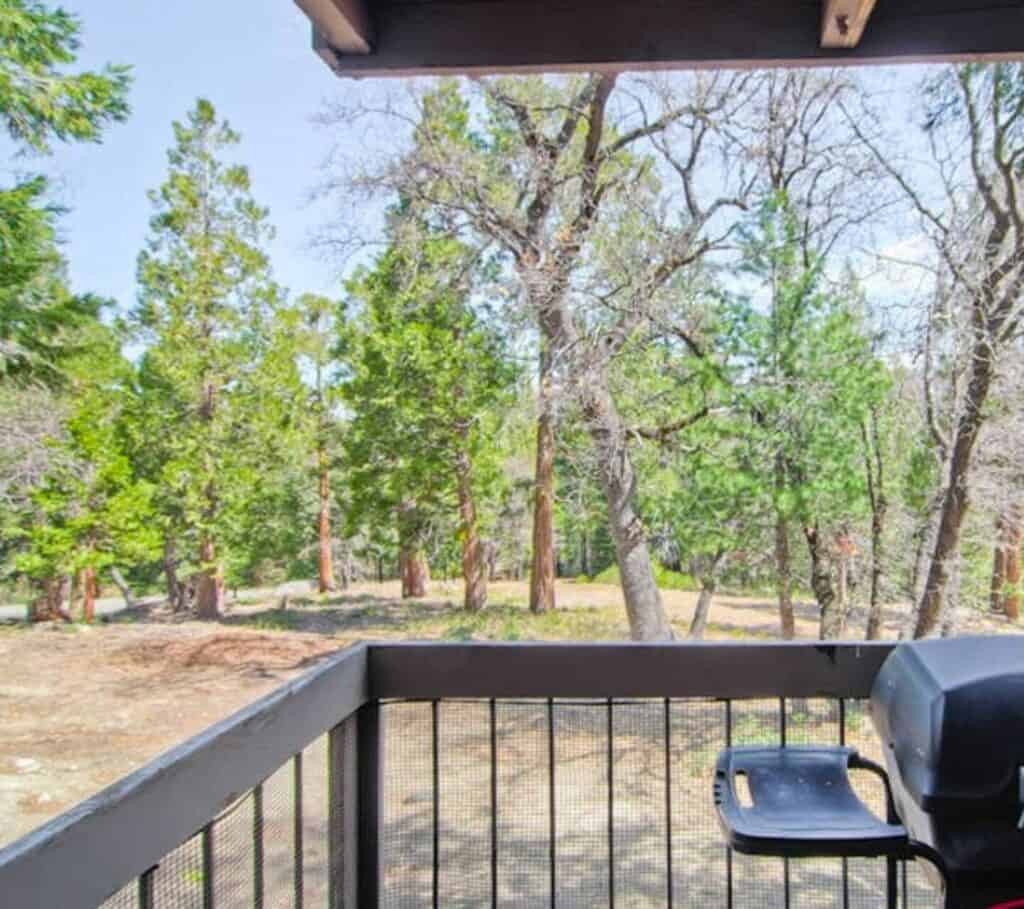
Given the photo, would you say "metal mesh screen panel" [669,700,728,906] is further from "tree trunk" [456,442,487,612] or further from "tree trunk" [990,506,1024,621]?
"tree trunk" [456,442,487,612]

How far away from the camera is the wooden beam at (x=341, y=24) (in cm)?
84

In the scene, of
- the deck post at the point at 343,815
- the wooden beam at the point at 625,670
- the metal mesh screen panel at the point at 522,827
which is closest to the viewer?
the deck post at the point at 343,815

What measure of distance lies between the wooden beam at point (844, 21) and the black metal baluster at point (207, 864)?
1.03 metres

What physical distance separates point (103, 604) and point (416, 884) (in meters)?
7.41

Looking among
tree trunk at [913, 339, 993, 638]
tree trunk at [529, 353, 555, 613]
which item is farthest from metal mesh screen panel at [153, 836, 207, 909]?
tree trunk at [529, 353, 555, 613]

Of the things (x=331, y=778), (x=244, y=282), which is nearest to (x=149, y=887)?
(x=331, y=778)

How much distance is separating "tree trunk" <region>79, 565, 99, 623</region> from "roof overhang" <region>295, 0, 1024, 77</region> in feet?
23.9

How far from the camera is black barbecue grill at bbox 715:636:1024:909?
2.22 ft

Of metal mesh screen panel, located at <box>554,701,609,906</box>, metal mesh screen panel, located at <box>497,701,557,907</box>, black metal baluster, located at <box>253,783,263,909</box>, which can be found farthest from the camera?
metal mesh screen panel, located at <box>554,701,609,906</box>

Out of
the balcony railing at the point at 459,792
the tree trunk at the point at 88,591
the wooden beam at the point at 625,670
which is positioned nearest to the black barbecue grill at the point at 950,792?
the balcony railing at the point at 459,792

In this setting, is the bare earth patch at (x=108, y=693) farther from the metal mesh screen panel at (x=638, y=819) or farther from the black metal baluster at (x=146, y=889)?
the black metal baluster at (x=146, y=889)

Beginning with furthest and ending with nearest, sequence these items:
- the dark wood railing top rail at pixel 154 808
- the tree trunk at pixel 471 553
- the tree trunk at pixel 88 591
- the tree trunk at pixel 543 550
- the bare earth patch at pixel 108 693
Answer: the tree trunk at pixel 88 591
the tree trunk at pixel 471 553
the tree trunk at pixel 543 550
the bare earth patch at pixel 108 693
the dark wood railing top rail at pixel 154 808

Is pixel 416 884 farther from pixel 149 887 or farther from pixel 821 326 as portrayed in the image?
pixel 821 326

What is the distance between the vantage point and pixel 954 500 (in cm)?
486
